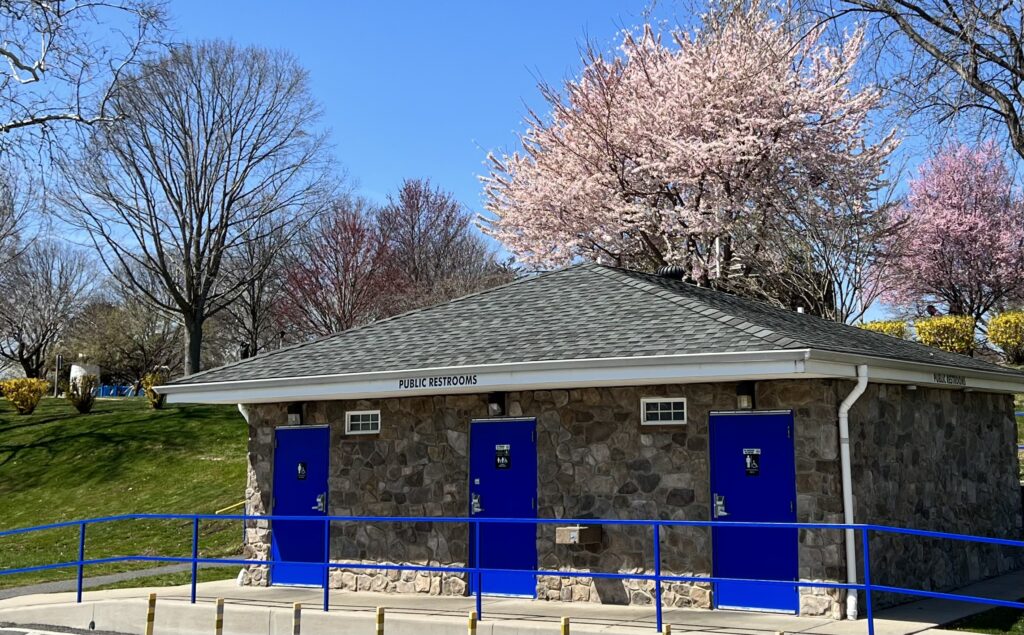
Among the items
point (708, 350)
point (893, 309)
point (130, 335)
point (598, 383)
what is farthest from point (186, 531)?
point (130, 335)

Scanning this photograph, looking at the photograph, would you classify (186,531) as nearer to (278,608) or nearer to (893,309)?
(278,608)

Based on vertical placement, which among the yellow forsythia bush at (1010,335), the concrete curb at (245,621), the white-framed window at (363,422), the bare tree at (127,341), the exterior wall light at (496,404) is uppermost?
the bare tree at (127,341)

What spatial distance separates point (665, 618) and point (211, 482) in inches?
687

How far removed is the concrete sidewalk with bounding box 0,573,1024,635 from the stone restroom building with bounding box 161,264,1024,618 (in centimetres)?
50

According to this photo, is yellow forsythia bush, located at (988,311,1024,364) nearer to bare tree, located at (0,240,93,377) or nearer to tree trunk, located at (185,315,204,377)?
tree trunk, located at (185,315,204,377)

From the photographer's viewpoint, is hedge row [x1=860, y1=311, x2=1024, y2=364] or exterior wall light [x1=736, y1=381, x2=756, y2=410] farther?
hedge row [x1=860, y1=311, x2=1024, y2=364]

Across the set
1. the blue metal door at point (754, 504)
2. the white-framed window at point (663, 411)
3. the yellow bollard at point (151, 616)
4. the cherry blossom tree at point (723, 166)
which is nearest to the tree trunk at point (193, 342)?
the cherry blossom tree at point (723, 166)

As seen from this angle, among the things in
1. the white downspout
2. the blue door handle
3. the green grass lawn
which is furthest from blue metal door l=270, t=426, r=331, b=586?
the white downspout

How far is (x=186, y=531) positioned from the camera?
22250mm

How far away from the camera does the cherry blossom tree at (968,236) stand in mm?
38675

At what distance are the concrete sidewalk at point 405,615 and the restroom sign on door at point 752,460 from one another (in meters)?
1.55

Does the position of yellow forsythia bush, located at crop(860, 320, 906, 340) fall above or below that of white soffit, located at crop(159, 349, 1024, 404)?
above

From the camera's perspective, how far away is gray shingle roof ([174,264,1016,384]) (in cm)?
1184

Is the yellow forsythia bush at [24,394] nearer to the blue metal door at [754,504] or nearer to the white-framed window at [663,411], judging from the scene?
the white-framed window at [663,411]
